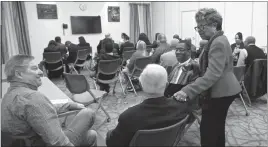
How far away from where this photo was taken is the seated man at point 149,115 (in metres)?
1.36

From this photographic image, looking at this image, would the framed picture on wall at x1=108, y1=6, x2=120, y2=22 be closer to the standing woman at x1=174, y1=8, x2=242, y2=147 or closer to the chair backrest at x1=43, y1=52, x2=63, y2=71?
the chair backrest at x1=43, y1=52, x2=63, y2=71

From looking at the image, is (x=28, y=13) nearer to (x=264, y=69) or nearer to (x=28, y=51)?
(x=28, y=51)

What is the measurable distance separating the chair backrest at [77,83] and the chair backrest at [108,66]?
941 mm

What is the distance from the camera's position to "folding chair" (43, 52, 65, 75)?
231 inches

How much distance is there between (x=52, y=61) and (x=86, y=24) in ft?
12.4

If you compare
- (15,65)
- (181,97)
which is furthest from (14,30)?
(181,97)

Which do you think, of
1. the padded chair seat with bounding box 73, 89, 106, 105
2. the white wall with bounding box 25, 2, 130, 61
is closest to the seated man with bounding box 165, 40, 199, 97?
the padded chair seat with bounding box 73, 89, 106, 105

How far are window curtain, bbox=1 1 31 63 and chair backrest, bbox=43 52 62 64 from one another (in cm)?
250

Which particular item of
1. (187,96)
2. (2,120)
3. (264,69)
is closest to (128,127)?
(187,96)

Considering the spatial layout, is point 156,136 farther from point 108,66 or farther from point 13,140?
point 108,66

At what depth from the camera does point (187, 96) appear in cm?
184

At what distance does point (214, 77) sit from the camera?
1.76 meters

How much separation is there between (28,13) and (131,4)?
4.39 metres

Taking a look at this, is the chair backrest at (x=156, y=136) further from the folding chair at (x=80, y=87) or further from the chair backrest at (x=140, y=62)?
the chair backrest at (x=140, y=62)
